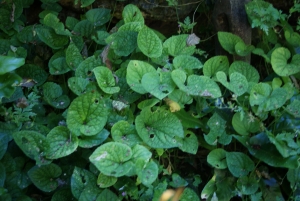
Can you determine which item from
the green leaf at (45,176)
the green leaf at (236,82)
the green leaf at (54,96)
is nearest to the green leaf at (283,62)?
the green leaf at (236,82)

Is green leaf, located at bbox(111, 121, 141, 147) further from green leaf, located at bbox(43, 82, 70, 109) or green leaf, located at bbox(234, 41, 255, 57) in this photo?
green leaf, located at bbox(234, 41, 255, 57)

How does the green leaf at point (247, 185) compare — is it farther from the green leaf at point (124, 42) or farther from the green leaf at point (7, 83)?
the green leaf at point (7, 83)

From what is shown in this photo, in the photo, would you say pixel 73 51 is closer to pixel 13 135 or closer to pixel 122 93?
pixel 122 93

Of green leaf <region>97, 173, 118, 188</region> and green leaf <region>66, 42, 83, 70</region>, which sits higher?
green leaf <region>66, 42, 83, 70</region>

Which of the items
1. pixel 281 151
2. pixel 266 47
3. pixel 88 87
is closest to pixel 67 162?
pixel 88 87

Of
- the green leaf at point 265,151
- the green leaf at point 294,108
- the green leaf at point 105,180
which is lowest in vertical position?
the green leaf at point 265,151

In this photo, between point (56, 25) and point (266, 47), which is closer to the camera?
point (56, 25)

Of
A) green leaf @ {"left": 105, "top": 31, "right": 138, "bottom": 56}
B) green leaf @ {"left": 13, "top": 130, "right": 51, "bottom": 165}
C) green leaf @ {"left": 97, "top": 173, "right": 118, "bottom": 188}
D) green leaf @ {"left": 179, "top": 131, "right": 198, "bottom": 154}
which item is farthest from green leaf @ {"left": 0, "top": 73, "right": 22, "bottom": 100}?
green leaf @ {"left": 179, "top": 131, "right": 198, "bottom": 154}
